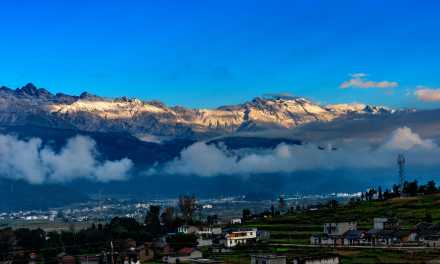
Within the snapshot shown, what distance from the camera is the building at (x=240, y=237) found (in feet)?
401

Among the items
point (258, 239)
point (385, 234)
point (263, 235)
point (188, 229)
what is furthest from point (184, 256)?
point (188, 229)

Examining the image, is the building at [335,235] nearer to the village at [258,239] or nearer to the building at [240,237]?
the village at [258,239]

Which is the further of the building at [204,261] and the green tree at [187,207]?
the green tree at [187,207]

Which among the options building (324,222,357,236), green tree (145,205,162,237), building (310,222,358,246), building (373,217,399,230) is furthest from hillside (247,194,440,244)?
green tree (145,205,162,237)

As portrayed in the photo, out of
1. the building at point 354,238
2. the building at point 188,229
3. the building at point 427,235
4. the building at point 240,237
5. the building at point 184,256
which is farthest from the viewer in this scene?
the building at point 188,229

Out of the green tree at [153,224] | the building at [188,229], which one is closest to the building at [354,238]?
the building at [188,229]

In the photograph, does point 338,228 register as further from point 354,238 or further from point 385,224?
point 354,238

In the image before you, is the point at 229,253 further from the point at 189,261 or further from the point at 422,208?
the point at 422,208

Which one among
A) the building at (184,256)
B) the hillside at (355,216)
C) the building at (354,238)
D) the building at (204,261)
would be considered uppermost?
the hillside at (355,216)

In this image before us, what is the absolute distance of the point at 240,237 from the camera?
124750 millimetres

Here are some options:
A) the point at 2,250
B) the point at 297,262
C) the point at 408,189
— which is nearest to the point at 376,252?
the point at 297,262

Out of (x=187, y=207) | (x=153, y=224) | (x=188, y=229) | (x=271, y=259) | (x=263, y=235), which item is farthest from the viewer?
(x=187, y=207)

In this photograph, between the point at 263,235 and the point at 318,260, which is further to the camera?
the point at 263,235

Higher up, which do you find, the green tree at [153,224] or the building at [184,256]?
the green tree at [153,224]
